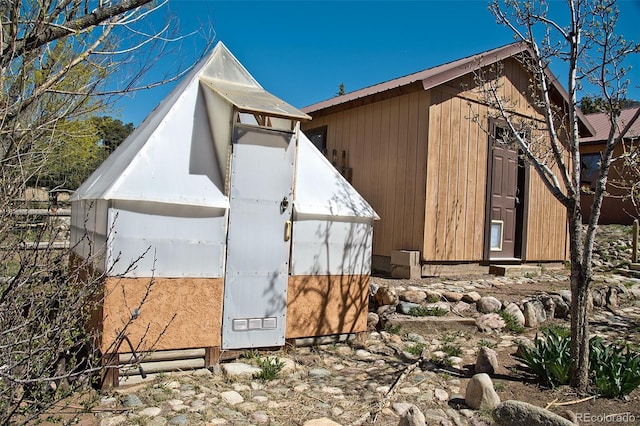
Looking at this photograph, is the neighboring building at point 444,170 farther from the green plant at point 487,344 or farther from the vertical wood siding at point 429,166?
the green plant at point 487,344

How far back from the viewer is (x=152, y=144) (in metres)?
4.39

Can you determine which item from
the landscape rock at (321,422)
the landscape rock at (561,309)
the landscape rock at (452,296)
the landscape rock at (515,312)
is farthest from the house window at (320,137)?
the landscape rock at (321,422)

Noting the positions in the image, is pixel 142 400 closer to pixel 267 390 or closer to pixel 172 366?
pixel 172 366

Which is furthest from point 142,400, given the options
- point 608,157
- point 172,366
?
point 608,157

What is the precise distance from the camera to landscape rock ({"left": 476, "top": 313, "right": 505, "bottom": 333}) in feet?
19.7

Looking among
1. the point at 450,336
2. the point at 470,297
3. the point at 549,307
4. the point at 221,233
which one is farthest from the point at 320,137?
the point at 221,233

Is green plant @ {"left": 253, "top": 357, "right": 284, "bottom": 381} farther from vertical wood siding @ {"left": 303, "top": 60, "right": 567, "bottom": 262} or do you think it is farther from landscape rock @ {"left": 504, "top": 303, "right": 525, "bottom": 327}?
vertical wood siding @ {"left": 303, "top": 60, "right": 567, "bottom": 262}

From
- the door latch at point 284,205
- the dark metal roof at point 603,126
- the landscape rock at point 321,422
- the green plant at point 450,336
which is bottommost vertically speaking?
the landscape rock at point 321,422

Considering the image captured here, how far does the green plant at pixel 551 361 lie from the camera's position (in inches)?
162

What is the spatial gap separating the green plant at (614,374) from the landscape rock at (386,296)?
2550 mm

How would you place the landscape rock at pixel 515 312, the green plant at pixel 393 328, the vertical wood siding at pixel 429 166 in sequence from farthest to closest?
the vertical wood siding at pixel 429 166, the landscape rock at pixel 515 312, the green plant at pixel 393 328

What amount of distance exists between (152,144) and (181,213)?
28.1 inches

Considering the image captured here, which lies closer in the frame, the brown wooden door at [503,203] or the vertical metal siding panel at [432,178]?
the vertical metal siding panel at [432,178]

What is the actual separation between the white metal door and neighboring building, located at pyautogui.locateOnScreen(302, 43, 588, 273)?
12.6ft
